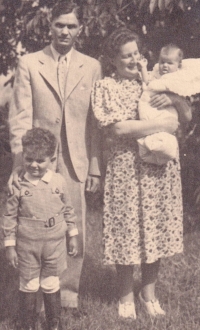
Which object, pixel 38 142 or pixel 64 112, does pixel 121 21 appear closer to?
pixel 64 112

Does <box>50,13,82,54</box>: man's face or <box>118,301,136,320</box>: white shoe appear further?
<box>118,301,136,320</box>: white shoe

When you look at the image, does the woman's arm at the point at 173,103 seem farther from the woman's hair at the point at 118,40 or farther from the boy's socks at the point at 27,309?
the boy's socks at the point at 27,309

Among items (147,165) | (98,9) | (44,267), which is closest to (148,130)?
(147,165)

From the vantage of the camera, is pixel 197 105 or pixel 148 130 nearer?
pixel 148 130

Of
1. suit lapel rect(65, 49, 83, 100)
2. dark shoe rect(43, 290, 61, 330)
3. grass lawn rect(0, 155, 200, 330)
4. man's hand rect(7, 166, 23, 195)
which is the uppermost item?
suit lapel rect(65, 49, 83, 100)

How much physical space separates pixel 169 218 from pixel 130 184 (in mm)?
368

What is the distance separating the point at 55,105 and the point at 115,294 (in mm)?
1629

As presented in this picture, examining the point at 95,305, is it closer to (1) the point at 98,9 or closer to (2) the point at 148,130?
(2) the point at 148,130

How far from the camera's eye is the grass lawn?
13.6ft

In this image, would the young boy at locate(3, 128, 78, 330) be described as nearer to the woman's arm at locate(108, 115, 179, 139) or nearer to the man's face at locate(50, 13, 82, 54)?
the woman's arm at locate(108, 115, 179, 139)

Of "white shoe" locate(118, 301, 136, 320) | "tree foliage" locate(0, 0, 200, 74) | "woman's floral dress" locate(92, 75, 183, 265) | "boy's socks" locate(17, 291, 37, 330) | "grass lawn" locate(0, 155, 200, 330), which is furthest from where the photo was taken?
"tree foliage" locate(0, 0, 200, 74)

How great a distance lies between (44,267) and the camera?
12.4 feet

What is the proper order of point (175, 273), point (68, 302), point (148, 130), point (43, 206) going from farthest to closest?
point (175, 273), point (68, 302), point (148, 130), point (43, 206)

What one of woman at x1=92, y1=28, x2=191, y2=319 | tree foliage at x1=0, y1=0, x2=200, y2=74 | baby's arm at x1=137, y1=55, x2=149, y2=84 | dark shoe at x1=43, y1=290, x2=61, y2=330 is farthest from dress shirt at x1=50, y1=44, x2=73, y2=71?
dark shoe at x1=43, y1=290, x2=61, y2=330
